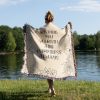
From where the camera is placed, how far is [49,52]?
1341 centimetres

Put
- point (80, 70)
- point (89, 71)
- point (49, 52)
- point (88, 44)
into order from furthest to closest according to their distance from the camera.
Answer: point (88, 44)
point (80, 70)
point (89, 71)
point (49, 52)

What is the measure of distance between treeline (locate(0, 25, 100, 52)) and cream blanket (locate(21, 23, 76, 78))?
147277 mm

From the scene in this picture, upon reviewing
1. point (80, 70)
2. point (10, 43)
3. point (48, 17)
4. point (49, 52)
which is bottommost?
point (80, 70)

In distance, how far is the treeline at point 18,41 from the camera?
166m

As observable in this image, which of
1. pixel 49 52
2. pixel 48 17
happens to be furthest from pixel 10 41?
pixel 48 17

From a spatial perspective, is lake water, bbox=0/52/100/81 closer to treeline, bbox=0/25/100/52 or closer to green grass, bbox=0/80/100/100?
green grass, bbox=0/80/100/100

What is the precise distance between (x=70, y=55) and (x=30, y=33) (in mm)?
1524

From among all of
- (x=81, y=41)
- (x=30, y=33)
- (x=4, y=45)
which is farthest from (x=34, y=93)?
(x=81, y=41)

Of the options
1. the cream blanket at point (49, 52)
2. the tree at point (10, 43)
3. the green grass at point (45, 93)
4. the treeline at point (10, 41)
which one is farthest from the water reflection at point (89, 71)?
the treeline at point (10, 41)

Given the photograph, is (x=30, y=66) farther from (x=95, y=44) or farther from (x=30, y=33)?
(x=95, y=44)

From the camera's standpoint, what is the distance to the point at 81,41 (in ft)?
609

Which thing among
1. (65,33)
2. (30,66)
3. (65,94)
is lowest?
(65,94)

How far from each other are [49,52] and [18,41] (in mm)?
161317

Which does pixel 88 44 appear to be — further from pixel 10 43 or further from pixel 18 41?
pixel 10 43
